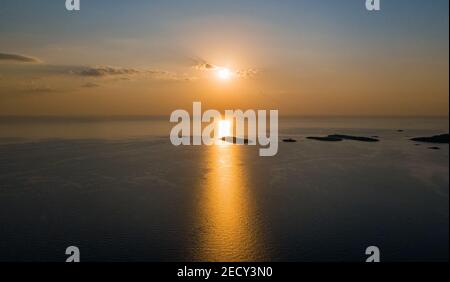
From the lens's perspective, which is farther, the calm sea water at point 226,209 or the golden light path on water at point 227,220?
the calm sea water at point 226,209

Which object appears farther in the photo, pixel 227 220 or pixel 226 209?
pixel 226 209

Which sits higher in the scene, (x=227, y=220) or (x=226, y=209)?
(x=226, y=209)

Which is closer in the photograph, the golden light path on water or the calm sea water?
the golden light path on water
